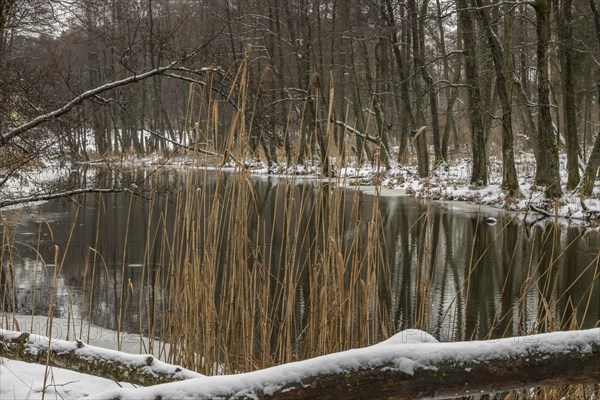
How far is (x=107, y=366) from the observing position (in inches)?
77.5

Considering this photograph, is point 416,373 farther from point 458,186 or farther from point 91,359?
point 458,186

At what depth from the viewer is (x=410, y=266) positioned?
7504 millimetres

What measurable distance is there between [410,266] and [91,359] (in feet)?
19.2

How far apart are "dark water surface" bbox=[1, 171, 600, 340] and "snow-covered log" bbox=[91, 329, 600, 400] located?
4.56 ft

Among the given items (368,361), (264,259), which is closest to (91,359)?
(368,361)

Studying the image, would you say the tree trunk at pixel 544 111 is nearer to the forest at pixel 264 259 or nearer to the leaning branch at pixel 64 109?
the forest at pixel 264 259

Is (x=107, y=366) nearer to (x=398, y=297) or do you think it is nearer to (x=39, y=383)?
(x=39, y=383)

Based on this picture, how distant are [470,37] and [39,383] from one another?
13.0m

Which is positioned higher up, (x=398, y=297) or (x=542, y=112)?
(x=542, y=112)

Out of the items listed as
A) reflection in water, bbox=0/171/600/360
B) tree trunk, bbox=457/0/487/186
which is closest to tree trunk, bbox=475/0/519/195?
tree trunk, bbox=457/0/487/186

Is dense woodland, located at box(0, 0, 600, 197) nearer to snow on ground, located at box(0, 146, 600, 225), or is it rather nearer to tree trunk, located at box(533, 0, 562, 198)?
tree trunk, located at box(533, 0, 562, 198)

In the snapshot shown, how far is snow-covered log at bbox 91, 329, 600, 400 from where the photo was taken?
4.70ft

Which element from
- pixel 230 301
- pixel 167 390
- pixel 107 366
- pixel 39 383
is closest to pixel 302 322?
pixel 230 301

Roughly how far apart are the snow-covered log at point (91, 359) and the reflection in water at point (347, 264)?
27.4 inches
